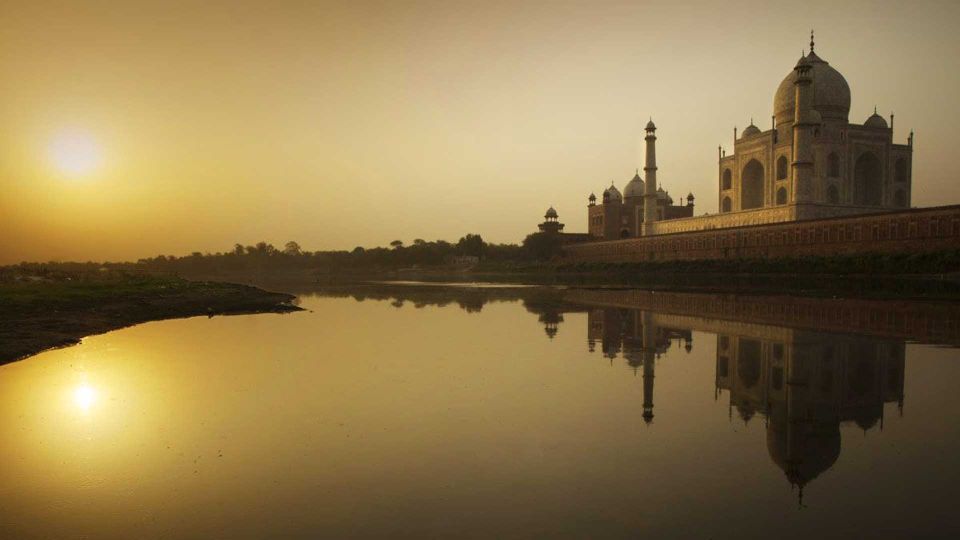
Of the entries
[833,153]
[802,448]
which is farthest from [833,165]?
[802,448]

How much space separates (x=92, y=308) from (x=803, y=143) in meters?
46.6

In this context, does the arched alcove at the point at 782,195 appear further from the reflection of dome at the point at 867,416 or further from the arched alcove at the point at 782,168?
the reflection of dome at the point at 867,416

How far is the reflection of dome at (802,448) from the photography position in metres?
5.89

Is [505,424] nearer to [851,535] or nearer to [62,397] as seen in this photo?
[851,535]

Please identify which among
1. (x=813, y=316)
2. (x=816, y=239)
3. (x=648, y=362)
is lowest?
(x=648, y=362)

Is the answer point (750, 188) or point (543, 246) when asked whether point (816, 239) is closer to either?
point (750, 188)

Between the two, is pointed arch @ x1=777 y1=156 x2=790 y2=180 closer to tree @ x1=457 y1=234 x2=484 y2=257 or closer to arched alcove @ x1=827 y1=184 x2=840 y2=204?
arched alcove @ x1=827 y1=184 x2=840 y2=204

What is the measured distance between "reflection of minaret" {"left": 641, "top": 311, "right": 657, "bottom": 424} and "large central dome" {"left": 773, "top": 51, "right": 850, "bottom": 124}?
137 ft

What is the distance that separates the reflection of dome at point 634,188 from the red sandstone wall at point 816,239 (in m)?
15.5

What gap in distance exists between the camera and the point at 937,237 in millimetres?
35969

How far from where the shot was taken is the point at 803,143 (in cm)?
4797

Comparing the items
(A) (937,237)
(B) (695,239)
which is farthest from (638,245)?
(A) (937,237)

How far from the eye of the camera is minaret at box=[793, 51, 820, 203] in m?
47.9

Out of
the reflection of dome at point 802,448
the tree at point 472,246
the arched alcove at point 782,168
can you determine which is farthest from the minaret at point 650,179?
the reflection of dome at point 802,448
